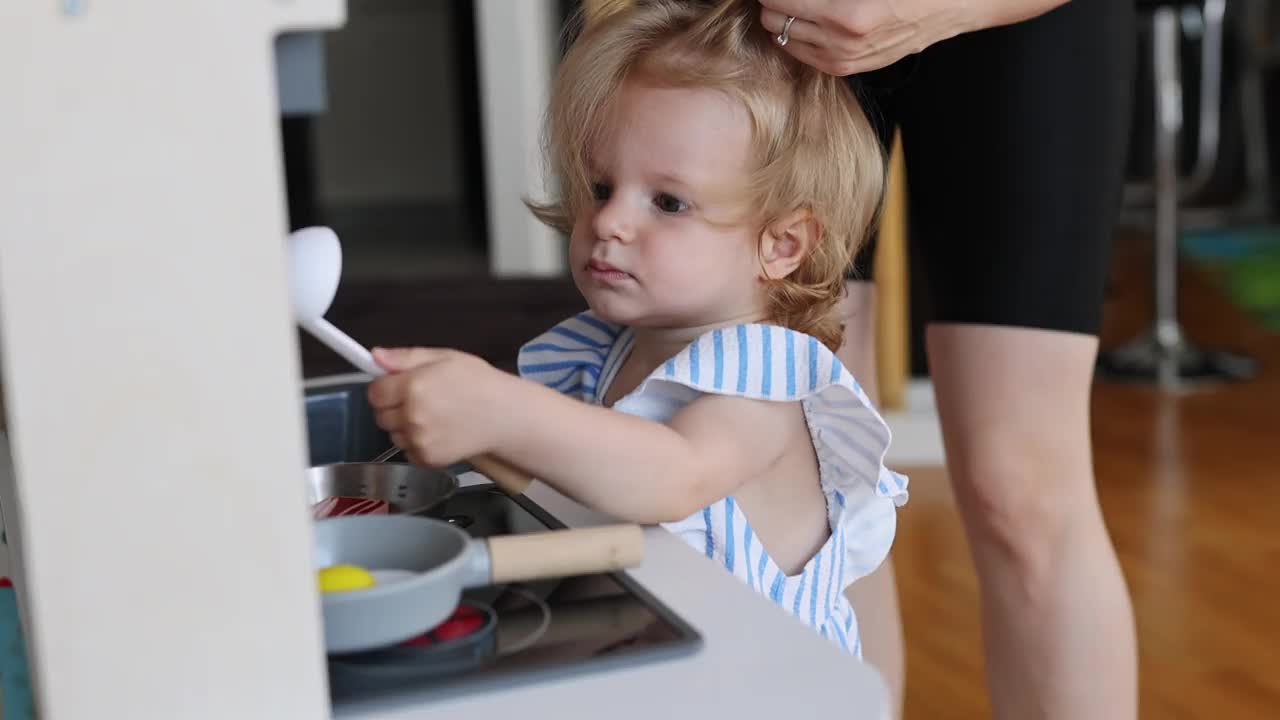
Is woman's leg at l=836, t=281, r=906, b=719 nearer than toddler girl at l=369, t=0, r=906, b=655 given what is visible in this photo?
No

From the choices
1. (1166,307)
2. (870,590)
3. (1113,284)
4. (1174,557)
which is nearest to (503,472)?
(870,590)

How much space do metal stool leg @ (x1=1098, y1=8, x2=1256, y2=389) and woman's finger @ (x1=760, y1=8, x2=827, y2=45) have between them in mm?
2474

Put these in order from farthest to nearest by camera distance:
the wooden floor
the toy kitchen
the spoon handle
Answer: the wooden floor < the spoon handle < the toy kitchen

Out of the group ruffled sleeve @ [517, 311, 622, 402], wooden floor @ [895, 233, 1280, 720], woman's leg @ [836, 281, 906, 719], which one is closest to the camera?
ruffled sleeve @ [517, 311, 622, 402]

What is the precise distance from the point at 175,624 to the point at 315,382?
665 millimetres

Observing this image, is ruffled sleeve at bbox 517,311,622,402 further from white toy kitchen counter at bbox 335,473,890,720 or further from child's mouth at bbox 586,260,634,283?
white toy kitchen counter at bbox 335,473,890,720

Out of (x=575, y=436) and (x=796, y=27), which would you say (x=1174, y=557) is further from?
(x=575, y=436)

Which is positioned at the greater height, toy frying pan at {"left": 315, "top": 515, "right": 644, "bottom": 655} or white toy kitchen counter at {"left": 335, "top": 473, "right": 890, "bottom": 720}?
toy frying pan at {"left": 315, "top": 515, "right": 644, "bottom": 655}

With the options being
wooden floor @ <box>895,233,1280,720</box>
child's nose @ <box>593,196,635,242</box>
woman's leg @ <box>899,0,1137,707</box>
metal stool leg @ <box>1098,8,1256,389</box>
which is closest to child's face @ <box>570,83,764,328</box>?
child's nose @ <box>593,196,635,242</box>

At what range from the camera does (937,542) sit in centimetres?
227

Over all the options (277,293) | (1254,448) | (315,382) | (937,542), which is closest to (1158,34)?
(1254,448)

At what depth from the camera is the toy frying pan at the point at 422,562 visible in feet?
1.76

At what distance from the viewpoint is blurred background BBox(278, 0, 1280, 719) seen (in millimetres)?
1894

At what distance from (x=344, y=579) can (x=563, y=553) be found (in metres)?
0.09
